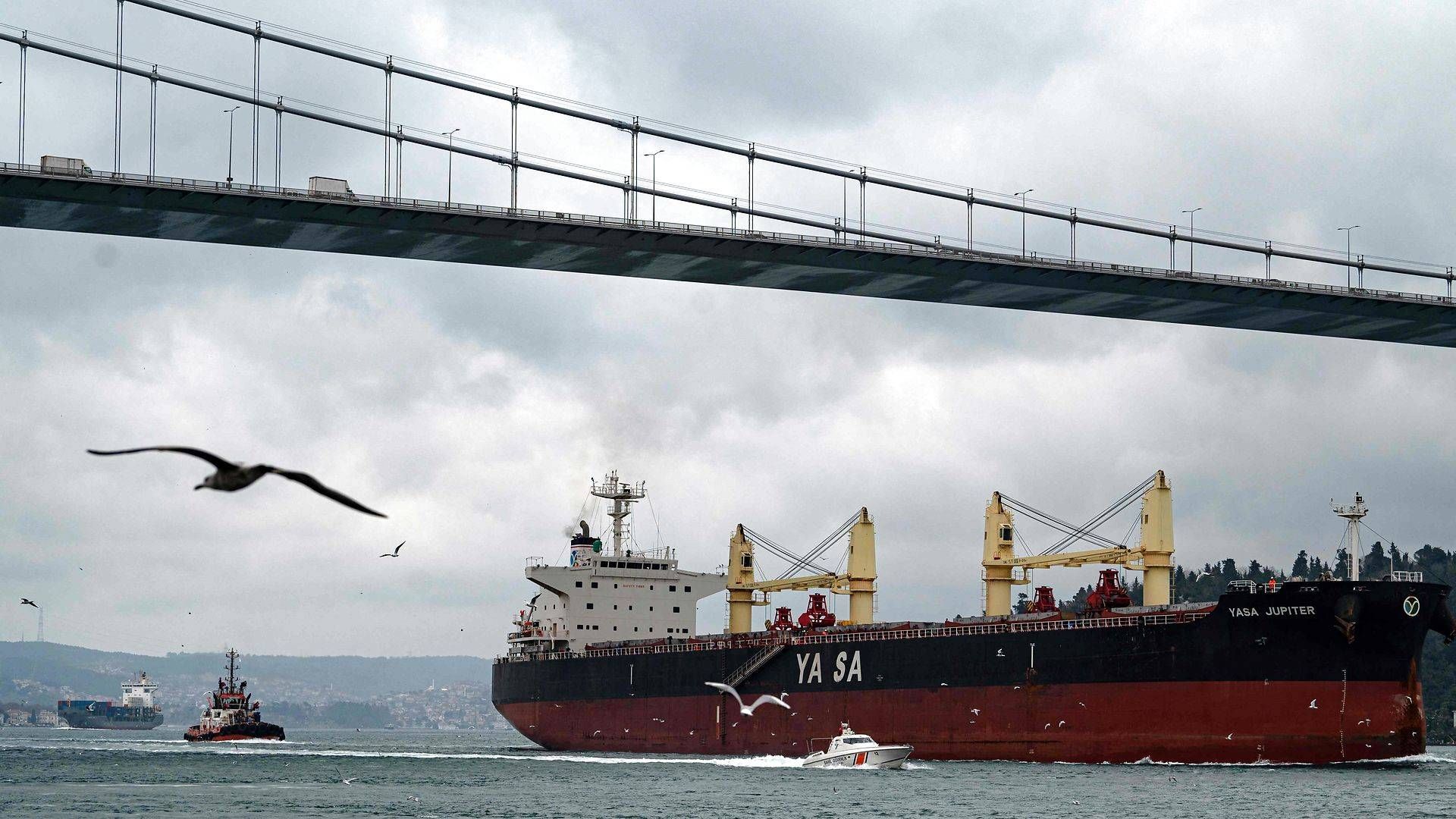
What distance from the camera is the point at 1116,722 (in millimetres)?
39000

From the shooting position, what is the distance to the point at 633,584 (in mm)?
59781

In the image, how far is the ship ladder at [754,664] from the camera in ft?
156

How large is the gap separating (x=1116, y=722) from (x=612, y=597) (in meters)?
24.2

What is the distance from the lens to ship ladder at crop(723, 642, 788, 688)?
4762 cm

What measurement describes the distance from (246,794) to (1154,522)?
22.7 metres

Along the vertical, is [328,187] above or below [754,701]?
above

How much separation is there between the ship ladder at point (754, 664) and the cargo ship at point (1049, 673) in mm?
49

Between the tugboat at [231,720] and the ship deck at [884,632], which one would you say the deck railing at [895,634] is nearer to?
the ship deck at [884,632]

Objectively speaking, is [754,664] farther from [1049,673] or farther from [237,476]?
[237,476]

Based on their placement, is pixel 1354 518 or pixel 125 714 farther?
pixel 125 714

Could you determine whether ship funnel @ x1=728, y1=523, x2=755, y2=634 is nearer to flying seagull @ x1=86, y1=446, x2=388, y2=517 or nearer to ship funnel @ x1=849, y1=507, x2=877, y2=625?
ship funnel @ x1=849, y1=507, x2=877, y2=625

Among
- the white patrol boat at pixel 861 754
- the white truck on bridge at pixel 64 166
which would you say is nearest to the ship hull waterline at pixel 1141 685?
the white patrol boat at pixel 861 754

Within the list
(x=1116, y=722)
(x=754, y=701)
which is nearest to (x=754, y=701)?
(x=754, y=701)

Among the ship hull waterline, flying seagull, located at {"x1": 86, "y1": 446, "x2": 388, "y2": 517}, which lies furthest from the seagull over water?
flying seagull, located at {"x1": 86, "y1": 446, "x2": 388, "y2": 517}
